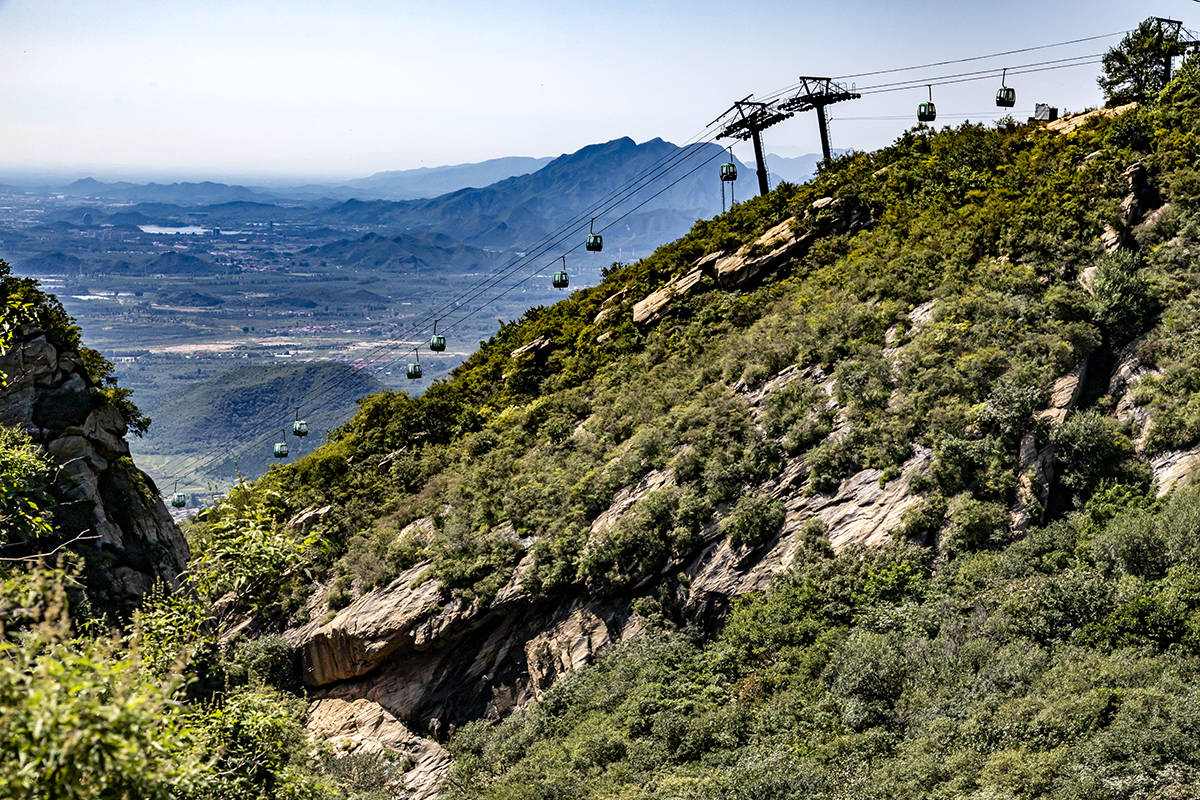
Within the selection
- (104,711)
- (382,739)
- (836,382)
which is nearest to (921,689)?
(836,382)

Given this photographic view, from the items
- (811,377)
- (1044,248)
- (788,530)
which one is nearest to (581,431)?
(811,377)

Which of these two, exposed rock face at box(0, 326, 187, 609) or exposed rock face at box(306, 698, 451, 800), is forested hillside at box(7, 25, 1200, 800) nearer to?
exposed rock face at box(306, 698, 451, 800)

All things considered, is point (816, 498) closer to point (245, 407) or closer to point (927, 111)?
point (927, 111)

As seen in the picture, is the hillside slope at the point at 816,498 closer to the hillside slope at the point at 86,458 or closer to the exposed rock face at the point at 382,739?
the exposed rock face at the point at 382,739

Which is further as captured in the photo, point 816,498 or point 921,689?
point 816,498

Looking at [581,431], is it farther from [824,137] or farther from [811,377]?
[824,137]
